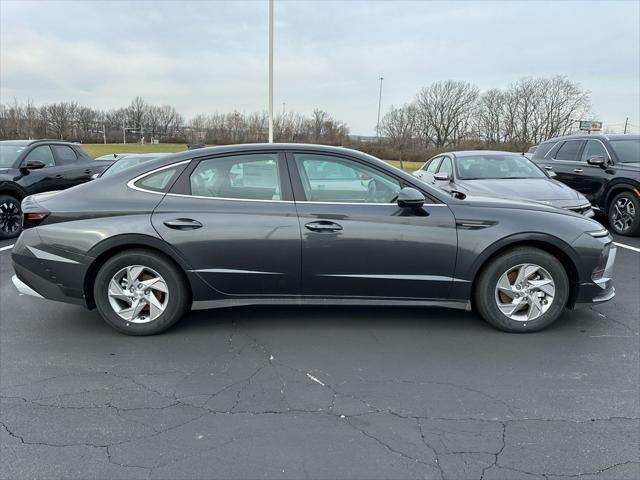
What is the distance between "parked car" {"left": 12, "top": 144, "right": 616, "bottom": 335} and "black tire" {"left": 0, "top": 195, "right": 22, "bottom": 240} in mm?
4896

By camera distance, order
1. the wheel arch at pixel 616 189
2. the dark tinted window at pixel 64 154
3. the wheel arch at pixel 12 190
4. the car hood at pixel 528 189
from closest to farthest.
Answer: the car hood at pixel 528 189 → the wheel arch at pixel 12 190 → the wheel arch at pixel 616 189 → the dark tinted window at pixel 64 154

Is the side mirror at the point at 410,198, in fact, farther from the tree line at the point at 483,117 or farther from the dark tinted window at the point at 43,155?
the tree line at the point at 483,117

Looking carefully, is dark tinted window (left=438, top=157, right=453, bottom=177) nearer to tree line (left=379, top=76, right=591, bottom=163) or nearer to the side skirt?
the side skirt

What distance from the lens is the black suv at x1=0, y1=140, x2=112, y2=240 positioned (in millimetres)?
7906

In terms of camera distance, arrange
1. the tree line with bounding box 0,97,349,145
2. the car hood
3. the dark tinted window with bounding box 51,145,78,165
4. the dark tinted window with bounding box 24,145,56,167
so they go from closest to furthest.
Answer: the car hood < the dark tinted window with bounding box 24,145,56,167 < the dark tinted window with bounding box 51,145,78,165 < the tree line with bounding box 0,97,349,145

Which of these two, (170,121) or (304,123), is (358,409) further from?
(170,121)

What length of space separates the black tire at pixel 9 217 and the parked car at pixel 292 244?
16.1 ft

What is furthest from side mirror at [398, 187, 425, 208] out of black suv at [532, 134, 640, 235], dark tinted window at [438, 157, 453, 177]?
black suv at [532, 134, 640, 235]

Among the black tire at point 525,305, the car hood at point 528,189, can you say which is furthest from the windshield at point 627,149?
the black tire at point 525,305

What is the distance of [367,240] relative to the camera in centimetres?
368

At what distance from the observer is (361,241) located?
12.1 ft

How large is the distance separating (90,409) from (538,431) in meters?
2.61

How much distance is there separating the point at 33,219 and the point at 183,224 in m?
1.27

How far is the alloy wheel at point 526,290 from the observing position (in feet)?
12.5
